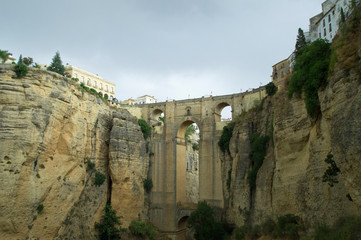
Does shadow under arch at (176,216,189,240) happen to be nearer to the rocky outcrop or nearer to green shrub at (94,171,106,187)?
the rocky outcrop

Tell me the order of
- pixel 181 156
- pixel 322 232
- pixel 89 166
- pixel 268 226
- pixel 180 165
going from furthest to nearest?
pixel 181 156
pixel 180 165
pixel 89 166
pixel 268 226
pixel 322 232

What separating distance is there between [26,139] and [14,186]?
9.08ft

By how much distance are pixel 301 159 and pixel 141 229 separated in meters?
15.5

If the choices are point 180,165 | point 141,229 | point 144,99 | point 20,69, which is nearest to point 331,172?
point 141,229

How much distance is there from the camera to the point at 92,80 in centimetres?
4603

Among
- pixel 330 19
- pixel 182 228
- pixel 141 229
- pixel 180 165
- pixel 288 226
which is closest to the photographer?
pixel 288 226

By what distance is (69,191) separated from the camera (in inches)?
968

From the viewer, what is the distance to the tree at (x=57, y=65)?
31.5 metres

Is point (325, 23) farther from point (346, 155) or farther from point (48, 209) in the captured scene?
point (48, 209)

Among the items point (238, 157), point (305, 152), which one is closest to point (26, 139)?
point (238, 157)

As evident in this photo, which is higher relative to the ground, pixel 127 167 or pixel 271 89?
pixel 271 89

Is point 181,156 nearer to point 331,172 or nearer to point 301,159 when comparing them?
point 301,159

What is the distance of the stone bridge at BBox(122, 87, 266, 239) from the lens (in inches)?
1157

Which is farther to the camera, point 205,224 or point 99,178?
point 99,178
